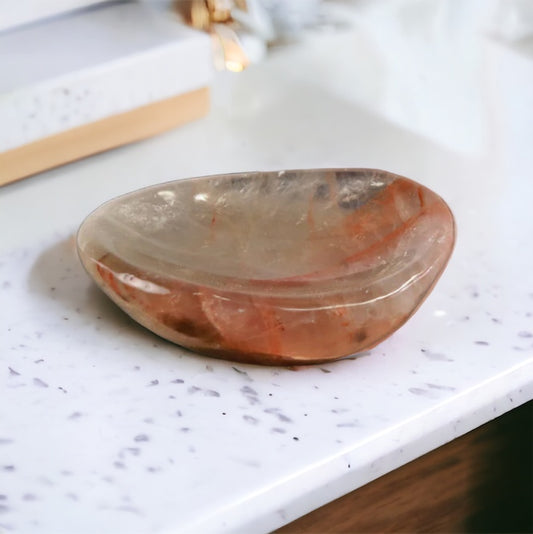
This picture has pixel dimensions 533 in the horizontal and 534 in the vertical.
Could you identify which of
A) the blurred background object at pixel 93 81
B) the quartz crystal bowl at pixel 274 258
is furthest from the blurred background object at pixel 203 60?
the quartz crystal bowl at pixel 274 258

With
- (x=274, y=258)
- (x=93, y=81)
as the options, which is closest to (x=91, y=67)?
(x=93, y=81)

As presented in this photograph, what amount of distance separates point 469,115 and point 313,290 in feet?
1.06

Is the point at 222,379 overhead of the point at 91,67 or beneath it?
beneath

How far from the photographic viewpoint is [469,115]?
70 cm

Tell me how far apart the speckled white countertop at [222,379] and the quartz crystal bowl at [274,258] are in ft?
0.08

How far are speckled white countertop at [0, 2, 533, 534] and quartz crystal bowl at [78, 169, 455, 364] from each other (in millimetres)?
24

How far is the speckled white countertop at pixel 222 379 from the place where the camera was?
379 mm

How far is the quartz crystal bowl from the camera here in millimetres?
427

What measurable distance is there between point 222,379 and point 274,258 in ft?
0.22

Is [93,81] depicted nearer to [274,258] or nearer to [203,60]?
[203,60]

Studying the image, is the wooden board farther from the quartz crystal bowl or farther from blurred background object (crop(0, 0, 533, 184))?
the quartz crystal bowl

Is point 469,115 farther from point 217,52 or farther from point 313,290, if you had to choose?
point 313,290

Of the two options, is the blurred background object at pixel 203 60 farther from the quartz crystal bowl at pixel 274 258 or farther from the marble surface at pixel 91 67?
the quartz crystal bowl at pixel 274 258

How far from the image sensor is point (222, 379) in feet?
1.43
